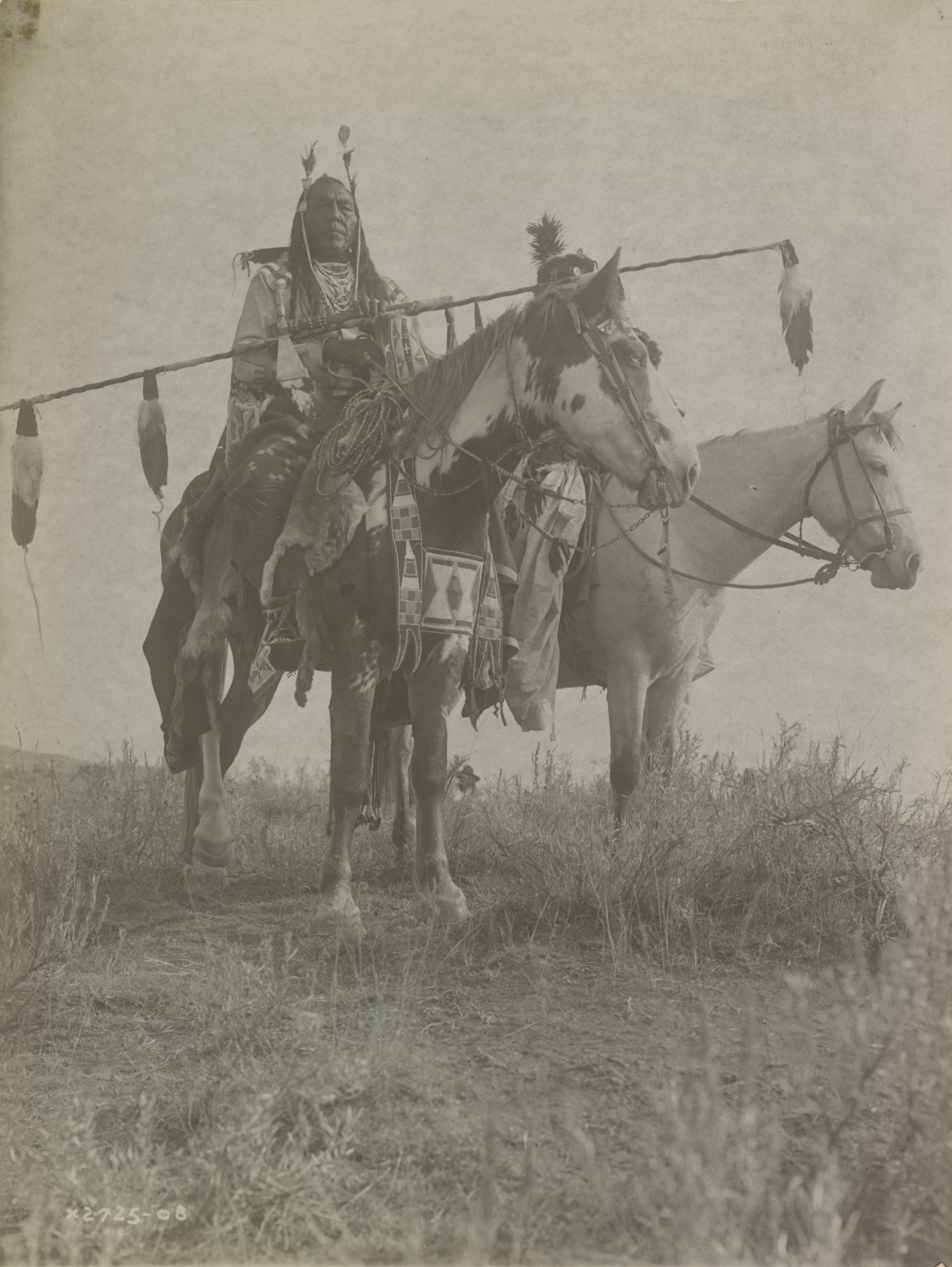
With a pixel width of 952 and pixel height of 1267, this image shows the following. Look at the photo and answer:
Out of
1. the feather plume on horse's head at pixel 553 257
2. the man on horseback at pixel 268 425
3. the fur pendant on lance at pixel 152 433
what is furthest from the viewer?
the fur pendant on lance at pixel 152 433

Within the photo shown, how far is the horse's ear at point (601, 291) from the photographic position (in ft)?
14.9

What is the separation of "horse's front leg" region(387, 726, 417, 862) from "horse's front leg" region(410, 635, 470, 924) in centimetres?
123

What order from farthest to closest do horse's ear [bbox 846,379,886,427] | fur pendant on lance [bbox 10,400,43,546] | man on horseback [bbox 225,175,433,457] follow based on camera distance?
horse's ear [bbox 846,379,886,427], man on horseback [bbox 225,175,433,457], fur pendant on lance [bbox 10,400,43,546]

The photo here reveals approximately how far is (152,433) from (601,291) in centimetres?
253

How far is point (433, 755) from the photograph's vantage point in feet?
16.4

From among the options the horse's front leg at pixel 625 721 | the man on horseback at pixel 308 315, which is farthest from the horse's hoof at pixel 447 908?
the man on horseback at pixel 308 315

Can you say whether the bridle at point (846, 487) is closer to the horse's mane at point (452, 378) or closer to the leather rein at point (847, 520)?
the leather rein at point (847, 520)

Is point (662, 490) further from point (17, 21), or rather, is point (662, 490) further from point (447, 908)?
point (17, 21)

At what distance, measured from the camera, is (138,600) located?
21.5ft

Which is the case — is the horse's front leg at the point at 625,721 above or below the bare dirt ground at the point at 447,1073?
above

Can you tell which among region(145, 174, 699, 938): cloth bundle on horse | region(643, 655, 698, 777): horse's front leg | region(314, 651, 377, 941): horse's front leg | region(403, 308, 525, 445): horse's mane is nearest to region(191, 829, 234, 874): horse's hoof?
region(145, 174, 699, 938): cloth bundle on horse

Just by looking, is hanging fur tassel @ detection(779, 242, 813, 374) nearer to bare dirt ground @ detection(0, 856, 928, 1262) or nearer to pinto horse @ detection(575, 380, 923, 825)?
pinto horse @ detection(575, 380, 923, 825)

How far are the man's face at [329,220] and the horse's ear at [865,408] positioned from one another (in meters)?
2.79

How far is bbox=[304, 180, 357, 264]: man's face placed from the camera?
567cm
